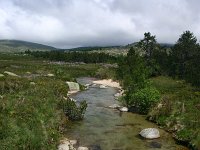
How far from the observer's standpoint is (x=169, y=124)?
37.5 metres

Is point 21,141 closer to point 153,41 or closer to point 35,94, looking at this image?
point 35,94

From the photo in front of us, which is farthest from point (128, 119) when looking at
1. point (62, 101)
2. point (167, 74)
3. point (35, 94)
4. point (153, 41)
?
point (153, 41)

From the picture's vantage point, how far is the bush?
147 ft

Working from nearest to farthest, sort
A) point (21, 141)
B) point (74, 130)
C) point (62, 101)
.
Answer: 1. point (21, 141)
2. point (74, 130)
3. point (62, 101)

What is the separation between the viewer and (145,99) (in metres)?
45.2

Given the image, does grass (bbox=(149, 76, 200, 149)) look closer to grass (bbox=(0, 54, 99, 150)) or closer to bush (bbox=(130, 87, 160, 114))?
bush (bbox=(130, 87, 160, 114))

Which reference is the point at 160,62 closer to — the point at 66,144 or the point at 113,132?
the point at 113,132

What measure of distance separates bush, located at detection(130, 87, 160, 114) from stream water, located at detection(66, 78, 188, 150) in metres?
1.88

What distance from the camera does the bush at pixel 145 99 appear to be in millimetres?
44750

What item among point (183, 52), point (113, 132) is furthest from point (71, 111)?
point (183, 52)

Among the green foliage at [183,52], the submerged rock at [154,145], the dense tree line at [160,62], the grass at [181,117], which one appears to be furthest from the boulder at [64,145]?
the green foliage at [183,52]

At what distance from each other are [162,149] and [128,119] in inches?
465

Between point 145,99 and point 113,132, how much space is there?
11.4 meters

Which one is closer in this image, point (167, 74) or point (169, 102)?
point (169, 102)
